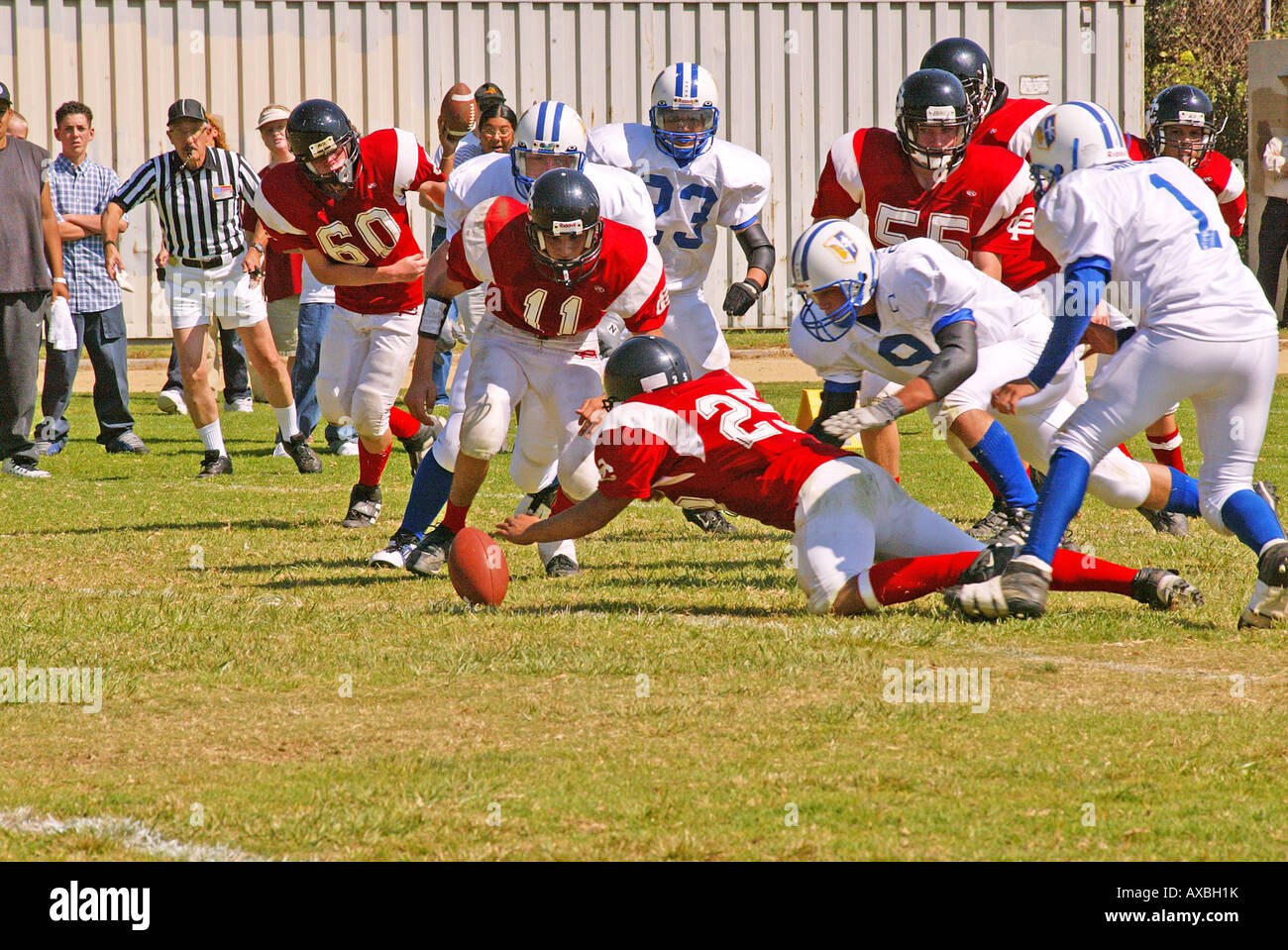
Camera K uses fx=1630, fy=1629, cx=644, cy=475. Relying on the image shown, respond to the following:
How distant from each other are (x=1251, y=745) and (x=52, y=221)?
753cm

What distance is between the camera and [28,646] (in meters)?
4.82

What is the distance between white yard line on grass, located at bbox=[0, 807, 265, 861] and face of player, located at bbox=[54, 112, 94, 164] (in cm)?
852

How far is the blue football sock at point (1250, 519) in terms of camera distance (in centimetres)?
482

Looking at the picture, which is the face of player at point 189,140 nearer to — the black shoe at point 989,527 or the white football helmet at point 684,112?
the white football helmet at point 684,112

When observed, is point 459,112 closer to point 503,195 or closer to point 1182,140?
point 503,195

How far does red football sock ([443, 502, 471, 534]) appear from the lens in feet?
20.1

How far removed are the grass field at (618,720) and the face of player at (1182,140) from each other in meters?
2.03

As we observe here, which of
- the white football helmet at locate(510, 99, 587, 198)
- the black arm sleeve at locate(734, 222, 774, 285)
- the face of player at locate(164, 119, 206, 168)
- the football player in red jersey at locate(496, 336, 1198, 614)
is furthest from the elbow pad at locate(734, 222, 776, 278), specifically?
the face of player at locate(164, 119, 206, 168)

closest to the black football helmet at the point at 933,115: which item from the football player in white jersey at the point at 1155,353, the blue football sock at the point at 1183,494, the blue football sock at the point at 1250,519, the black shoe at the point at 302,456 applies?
the football player in white jersey at the point at 1155,353

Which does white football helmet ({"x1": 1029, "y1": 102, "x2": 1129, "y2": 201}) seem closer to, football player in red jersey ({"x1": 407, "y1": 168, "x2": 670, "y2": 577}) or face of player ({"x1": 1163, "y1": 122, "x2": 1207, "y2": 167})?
football player in red jersey ({"x1": 407, "y1": 168, "x2": 670, "y2": 577})

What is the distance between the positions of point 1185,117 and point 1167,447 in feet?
5.18

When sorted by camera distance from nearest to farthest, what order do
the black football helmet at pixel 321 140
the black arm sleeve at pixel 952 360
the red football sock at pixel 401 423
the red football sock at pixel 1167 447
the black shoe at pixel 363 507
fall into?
the black arm sleeve at pixel 952 360
the black football helmet at pixel 321 140
the red football sock at pixel 1167 447
the black shoe at pixel 363 507
the red football sock at pixel 401 423
